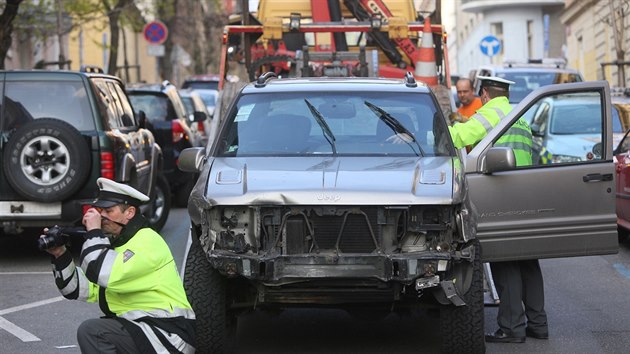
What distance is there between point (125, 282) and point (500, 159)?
3303 mm

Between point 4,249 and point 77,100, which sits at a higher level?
point 77,100

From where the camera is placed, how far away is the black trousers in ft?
20.0

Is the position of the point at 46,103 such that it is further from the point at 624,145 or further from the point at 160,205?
the point at 624,145

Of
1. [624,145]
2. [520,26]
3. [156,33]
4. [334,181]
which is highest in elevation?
[520,26]

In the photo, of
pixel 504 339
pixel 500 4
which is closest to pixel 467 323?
pixel 504 339

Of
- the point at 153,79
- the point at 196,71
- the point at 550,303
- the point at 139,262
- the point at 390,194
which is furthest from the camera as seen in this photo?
the point at 153,79

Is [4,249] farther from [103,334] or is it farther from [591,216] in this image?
[103,334]

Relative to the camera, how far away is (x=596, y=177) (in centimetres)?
884

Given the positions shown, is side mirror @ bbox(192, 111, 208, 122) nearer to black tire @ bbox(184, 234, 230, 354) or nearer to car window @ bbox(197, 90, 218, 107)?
car window @ bbox(197, 90, 218, 107)

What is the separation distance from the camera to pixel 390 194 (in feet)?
24.9

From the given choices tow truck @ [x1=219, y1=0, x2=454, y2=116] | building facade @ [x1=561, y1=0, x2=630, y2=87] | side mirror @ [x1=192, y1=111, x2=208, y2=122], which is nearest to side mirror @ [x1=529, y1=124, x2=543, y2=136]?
tow truck @ [x1=219, y1=0, x2=454, y2=116]

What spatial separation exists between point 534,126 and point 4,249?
8118 mm

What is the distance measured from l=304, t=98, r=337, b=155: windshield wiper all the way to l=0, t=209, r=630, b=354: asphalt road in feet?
3.89

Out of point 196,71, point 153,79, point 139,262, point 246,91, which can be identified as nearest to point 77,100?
point 246,91
